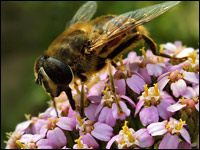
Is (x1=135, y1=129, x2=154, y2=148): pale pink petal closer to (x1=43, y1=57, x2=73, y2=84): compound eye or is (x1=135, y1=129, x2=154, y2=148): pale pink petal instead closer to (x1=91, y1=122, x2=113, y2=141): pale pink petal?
(x1=91, y1=122, x2=113, y2=141): pale pink petal

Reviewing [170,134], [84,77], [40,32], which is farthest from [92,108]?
[40,32]

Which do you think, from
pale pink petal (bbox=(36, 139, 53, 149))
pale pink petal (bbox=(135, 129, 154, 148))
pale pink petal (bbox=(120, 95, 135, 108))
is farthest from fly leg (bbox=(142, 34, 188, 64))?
pale pink petal (bbox=(36, 139, 53, 149))

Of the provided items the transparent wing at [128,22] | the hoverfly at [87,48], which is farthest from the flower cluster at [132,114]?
the transparent wing at [128,22]

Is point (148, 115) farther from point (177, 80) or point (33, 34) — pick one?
point (33, 34)

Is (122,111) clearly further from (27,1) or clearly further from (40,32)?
(27,1)

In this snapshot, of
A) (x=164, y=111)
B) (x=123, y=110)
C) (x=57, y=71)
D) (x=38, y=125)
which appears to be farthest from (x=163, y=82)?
(x=38, y=125)

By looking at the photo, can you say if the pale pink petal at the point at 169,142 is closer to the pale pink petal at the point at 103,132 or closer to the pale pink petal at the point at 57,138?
the pale pink petal at the point at 103,132
